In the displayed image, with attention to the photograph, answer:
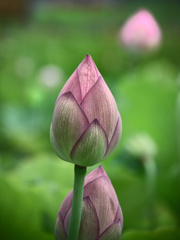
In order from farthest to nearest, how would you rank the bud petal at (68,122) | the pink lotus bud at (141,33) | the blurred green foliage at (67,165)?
the pink lotus bud at (141,33) → the blurred green foliage at (67,165) → the bud petal at (68,122)

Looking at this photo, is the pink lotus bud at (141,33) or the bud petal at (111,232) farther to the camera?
the pink lotus bud at (141,33)

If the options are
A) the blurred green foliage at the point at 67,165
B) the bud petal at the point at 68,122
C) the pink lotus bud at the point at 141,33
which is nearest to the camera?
the bud petal at the point at 68,122

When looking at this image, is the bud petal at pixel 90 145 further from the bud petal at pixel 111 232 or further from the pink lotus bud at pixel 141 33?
the pink lotus bud at pixel 141 33

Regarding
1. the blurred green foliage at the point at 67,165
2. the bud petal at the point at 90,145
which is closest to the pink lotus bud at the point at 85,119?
the bud petal at the point at 90,145

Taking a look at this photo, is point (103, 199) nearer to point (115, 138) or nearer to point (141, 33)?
point (115, 138)

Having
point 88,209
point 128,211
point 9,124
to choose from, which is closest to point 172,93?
point 128,211

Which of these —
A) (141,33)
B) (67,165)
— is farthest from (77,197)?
(141,33)

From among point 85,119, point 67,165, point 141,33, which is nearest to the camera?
point 85,119

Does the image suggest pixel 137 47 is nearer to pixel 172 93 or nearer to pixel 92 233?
pixel 172 93
